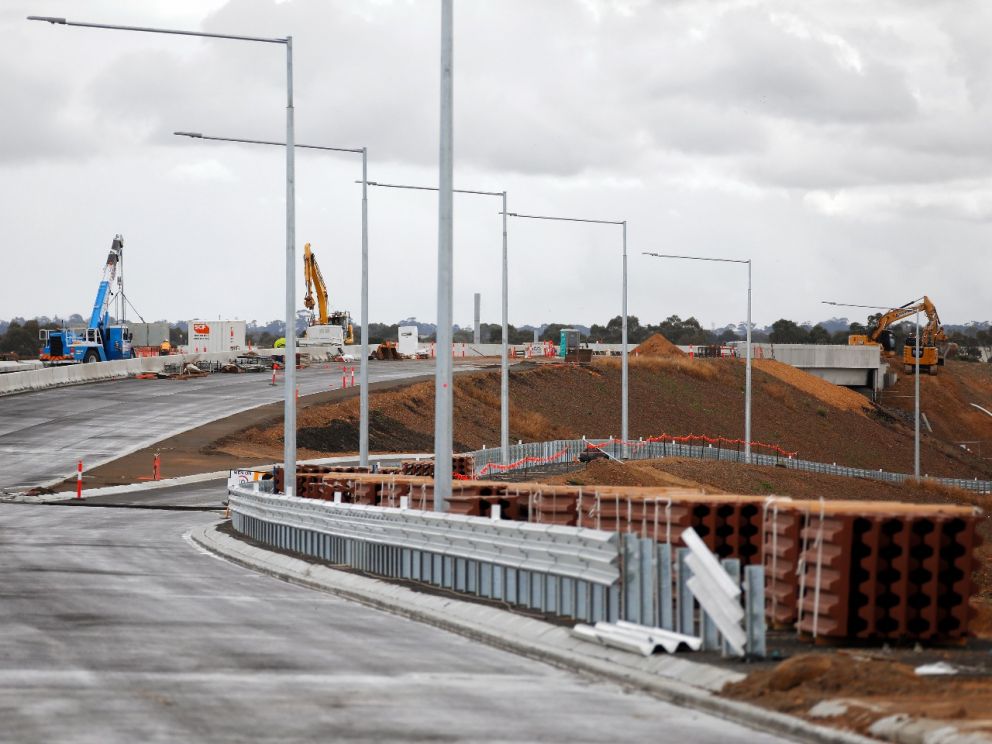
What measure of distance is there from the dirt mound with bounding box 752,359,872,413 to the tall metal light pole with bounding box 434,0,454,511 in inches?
3826

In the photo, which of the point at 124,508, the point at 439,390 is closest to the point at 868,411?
the point at 124,508

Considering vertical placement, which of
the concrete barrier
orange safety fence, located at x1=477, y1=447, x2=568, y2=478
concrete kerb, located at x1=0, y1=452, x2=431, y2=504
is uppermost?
the concrete barrier

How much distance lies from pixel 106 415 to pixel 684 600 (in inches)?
2259

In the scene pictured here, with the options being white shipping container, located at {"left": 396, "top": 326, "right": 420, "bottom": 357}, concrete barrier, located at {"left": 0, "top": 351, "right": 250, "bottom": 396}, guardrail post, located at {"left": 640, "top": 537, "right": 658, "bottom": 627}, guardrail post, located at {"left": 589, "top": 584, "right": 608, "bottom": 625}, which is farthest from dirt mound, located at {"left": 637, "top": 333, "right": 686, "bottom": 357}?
guardrail post, located at {"left": 640, "top": 537, "right": 658, "bottom": 627}

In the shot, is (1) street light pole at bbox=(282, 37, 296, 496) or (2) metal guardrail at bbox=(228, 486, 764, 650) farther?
(1) street light pole at bbox=(282, 37, 296, 496)

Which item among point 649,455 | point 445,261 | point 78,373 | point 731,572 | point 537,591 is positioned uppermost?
point 445,261

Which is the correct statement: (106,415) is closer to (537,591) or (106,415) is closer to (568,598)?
(537,591)

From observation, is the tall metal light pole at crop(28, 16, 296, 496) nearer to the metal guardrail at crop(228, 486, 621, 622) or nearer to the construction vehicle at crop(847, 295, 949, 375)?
the metal guardrail at crop(228, 486, 621, 622)

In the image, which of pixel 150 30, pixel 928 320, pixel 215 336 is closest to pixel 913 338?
pixel 928 320

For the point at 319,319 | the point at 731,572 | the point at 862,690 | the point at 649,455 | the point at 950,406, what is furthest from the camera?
the point at 950,406

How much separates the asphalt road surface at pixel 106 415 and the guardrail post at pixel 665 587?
35767mm

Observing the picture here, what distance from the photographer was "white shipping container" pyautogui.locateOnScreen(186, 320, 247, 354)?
383 feet

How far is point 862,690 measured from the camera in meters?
10.6

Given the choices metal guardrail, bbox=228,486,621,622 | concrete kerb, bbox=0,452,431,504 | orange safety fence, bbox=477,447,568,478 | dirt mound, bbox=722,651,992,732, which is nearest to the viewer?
dirt mound, bbox=722,651,992,732
